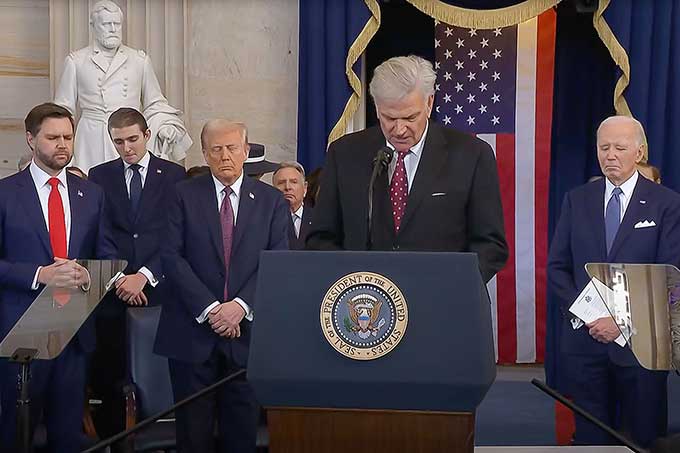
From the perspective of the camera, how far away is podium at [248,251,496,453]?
178 cm

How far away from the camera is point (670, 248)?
11.8ft

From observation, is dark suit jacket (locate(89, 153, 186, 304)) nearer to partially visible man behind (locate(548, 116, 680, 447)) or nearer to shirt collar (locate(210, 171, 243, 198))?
shirt collar (locate(210, 171, 243, 198))

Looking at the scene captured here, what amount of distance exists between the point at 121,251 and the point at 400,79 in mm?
2176

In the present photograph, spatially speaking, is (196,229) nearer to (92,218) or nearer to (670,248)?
(92,218)

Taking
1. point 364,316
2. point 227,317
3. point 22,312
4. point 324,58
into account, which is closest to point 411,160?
point 364,316

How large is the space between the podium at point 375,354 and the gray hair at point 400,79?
68 cm

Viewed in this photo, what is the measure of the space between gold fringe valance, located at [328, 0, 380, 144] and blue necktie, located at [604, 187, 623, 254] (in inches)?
95.9

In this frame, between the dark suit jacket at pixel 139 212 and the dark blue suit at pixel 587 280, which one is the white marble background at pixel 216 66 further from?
the dark blue suit at pixel 587 280

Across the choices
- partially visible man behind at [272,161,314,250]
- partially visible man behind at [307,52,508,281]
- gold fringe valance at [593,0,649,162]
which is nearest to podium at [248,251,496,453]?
partially visible man behind at [307,52,508,281]

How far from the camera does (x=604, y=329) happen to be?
347cm

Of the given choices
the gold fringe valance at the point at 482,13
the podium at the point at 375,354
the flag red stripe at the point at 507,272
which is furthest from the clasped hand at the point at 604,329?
the gold fringe valance at the point at 482,13

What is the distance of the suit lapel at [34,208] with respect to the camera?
3396 mm

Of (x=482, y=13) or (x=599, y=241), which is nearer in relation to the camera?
(x=599, y=241)

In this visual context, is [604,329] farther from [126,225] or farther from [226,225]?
[126,225]
